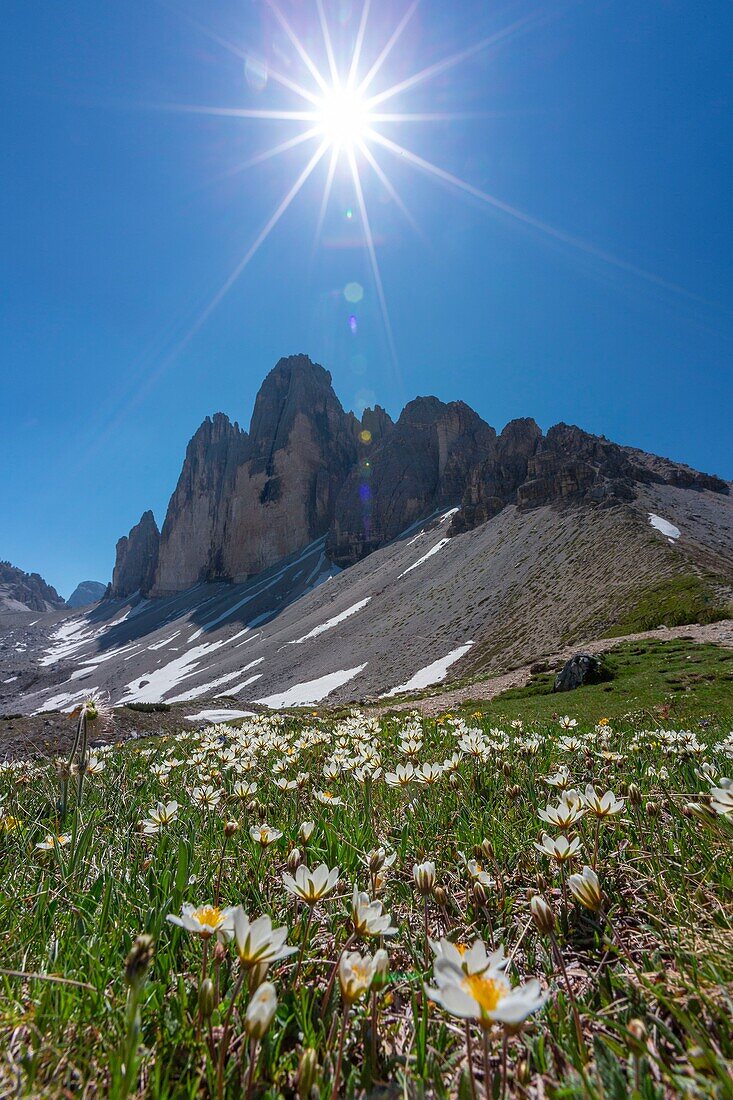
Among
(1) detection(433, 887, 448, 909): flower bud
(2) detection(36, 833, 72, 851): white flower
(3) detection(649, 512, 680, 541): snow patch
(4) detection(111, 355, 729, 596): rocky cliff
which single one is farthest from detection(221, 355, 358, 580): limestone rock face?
(1) detection(433, 887, 448, 909): flower bud

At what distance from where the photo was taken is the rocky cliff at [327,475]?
87.5m

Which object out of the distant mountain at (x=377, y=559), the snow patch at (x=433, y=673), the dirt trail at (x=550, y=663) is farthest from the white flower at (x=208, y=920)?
the snow patch at (x=433, y=673)

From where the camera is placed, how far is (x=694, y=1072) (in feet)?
3.47

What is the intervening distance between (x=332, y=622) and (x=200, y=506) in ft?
356

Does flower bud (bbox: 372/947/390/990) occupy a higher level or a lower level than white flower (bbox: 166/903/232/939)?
lower

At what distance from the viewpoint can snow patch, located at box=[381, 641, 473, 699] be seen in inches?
1491

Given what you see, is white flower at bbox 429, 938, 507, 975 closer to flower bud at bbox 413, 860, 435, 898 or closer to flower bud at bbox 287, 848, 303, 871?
flower bud at bbox 413, 860, 435, 898

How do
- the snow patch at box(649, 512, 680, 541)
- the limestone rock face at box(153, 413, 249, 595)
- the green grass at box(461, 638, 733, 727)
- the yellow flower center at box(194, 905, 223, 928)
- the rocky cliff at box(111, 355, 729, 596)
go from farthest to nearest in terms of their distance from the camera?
the limestone rock face at box(153, 413, 249, 595)
the rocky cliff at box(111, 355, 729, 596)
the snow patch at box(649, 512, 680, 541)
the green grass at box(461, 638, 733, 727)
the yellow flower center at box(194, 905, 223, 928)

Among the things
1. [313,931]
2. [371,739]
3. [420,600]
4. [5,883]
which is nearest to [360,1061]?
[313,931]

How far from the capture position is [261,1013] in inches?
41.7

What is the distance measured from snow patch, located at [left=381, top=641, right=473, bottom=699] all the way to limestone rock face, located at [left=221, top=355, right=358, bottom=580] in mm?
99021

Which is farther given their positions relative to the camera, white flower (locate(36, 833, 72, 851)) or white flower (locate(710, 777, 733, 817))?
white flower (locate(36, 833, 72, 851))

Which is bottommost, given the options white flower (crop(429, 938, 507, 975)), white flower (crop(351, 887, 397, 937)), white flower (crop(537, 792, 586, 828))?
white flower (crop(537, 792, 586, 828))

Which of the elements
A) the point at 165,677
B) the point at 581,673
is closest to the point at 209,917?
the point at 581,673
